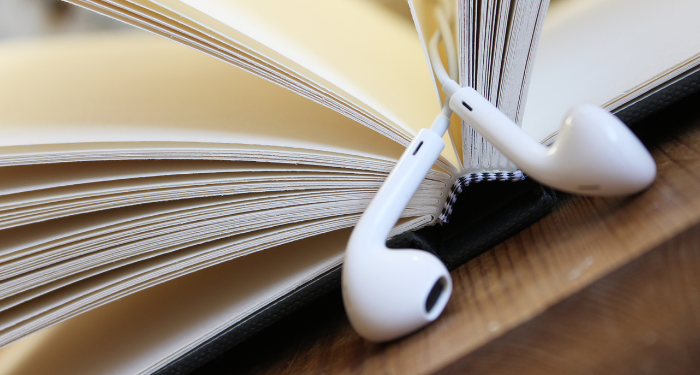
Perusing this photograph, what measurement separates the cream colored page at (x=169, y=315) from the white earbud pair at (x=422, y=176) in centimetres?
12

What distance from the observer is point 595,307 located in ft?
0.73

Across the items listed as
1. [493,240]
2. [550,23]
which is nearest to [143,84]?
[493,240]

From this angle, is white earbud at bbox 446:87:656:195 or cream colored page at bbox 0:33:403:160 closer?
white earbud at bbox 446:87:656:195

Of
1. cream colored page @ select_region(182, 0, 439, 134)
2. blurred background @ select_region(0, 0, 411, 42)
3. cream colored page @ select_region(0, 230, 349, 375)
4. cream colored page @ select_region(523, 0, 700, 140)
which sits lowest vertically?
cream colored page @ select_region(523, 0, 700, 140)

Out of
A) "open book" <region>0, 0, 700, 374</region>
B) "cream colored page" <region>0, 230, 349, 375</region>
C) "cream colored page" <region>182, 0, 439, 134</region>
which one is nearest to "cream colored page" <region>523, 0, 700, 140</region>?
"open book" <region>0, 0, 700, 374</region>

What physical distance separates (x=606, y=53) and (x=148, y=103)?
0.46 meters

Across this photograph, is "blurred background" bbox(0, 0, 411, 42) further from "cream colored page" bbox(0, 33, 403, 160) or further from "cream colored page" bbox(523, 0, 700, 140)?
"cream colored page" bbox(523, 0, 700, 140)

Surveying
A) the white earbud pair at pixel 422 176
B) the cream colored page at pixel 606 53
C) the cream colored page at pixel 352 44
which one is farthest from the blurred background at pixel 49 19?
the white earbud pair at pixel 422 176

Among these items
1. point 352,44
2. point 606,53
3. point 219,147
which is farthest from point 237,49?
point 606,53

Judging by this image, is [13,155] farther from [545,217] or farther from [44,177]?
[545,217]

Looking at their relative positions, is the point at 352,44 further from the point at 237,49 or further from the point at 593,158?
the point at 593,158

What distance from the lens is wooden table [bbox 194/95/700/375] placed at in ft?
0.71

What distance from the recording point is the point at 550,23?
595 millimetres

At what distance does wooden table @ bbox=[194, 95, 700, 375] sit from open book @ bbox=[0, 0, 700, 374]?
13 cm
